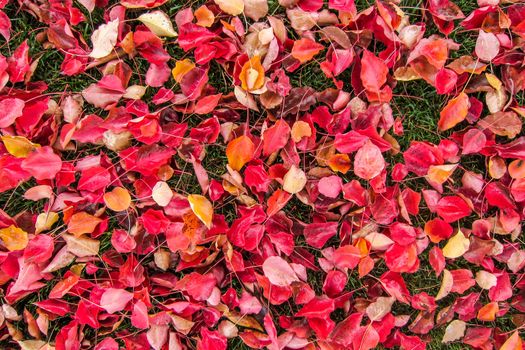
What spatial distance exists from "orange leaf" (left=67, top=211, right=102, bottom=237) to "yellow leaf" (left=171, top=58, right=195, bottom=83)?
17.4 inches

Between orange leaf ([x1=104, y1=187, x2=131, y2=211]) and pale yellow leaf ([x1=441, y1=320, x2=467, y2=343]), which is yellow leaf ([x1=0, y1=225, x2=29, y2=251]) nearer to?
orange leaf ([x1=104, y1=187, x2=131, y2=211])

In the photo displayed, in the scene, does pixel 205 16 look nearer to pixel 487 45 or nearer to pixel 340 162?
pixel 340 162

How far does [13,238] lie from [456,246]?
1194 millimetres

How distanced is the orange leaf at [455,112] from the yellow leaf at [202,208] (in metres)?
0.68

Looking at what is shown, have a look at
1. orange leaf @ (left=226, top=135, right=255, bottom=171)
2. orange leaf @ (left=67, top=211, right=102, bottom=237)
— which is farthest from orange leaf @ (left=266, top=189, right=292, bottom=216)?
orange leaf @ (left=67, top=211, right=102, bottom=237)

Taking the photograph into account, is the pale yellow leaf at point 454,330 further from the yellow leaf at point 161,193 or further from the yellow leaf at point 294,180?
the yellow leaf at point 161,193

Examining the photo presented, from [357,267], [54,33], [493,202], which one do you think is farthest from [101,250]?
[493,202]

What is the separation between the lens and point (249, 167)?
1307mm

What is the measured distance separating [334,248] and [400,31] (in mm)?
625

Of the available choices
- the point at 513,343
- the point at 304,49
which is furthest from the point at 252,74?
the point at 513,343

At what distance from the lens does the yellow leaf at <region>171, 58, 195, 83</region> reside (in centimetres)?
131

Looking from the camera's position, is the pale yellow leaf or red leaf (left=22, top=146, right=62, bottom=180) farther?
the pale yellow leaf

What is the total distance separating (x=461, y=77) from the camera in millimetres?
1353

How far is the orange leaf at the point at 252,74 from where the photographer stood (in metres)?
1.28
